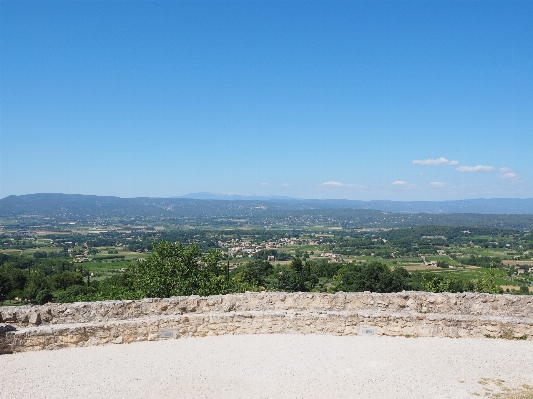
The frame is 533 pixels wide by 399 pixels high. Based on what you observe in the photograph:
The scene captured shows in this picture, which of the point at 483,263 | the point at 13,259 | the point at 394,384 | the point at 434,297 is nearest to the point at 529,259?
the point at 483,263

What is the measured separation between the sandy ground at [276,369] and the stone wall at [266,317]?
0.34 meters

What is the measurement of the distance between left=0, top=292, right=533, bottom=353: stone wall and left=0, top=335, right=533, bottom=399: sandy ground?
0.34m

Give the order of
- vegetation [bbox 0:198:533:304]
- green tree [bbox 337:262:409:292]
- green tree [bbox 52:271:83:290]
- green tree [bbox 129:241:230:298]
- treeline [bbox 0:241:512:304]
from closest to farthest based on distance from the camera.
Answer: green tree [bbox 129:241:230:298], treeline [bbox 0:241:512:304], vegetation [bbox 0:198:533:304], green tree [bbox 337:262:409:292], green tree [bbox 52:271:83:290]

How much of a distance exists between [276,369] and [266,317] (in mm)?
2771

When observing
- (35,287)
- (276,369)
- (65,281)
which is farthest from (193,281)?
(65,281)

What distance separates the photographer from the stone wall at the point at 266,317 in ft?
33.1

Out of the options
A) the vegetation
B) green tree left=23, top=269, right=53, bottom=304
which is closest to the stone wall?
the vegetation

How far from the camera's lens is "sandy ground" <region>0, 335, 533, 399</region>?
7.33 m

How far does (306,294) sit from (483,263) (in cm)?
7404

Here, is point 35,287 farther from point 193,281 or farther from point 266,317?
point 266,317

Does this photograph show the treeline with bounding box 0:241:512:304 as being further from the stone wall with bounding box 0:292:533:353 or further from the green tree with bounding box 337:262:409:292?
the stone wall with bounding box 0:292:533:353

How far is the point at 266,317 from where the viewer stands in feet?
36.5

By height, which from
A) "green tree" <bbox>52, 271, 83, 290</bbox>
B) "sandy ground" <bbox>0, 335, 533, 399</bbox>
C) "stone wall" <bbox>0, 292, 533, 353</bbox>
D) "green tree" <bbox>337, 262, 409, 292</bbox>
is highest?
"stone wall" <bbox>0, 292, 533, 353</bbox>

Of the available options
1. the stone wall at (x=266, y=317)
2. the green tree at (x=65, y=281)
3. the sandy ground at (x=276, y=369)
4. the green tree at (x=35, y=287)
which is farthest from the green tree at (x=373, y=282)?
the green tree at (x=65, y=281)
